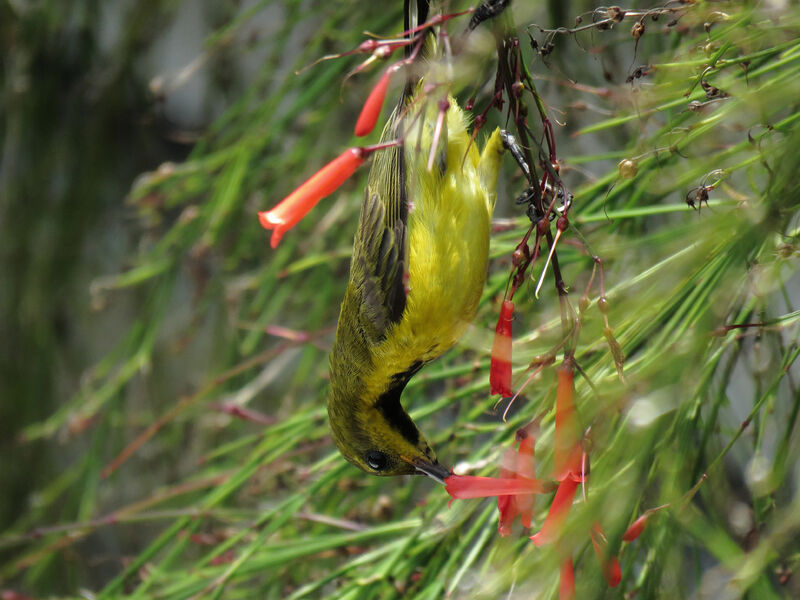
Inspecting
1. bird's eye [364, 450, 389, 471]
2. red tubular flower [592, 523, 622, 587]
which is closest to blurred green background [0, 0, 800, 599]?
red tubular flower [592, 523, 622, 587]

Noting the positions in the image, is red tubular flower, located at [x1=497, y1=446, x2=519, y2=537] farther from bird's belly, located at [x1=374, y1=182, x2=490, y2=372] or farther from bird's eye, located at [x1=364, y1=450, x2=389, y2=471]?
bird's eye, located at [x1=364, y1=450, x2=389, y2=471]

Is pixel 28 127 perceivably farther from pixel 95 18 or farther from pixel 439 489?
pixel 439 489

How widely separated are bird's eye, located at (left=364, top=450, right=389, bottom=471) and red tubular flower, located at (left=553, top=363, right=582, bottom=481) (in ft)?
2.62

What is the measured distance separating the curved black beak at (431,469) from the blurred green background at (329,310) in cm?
4

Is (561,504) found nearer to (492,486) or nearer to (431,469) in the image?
(492,486)

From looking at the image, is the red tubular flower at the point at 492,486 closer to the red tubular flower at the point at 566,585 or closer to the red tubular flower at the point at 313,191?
the red tubular flower at the point at 566,585

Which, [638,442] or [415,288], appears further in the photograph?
[415,288]

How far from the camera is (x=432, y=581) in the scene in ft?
5.39

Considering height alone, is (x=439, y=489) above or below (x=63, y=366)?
above

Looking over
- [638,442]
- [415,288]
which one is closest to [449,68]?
[638,442]

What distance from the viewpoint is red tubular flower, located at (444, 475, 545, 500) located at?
3.37ft

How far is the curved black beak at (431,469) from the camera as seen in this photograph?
170cm

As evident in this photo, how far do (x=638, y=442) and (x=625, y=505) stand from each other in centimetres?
6

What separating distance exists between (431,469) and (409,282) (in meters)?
0.37
